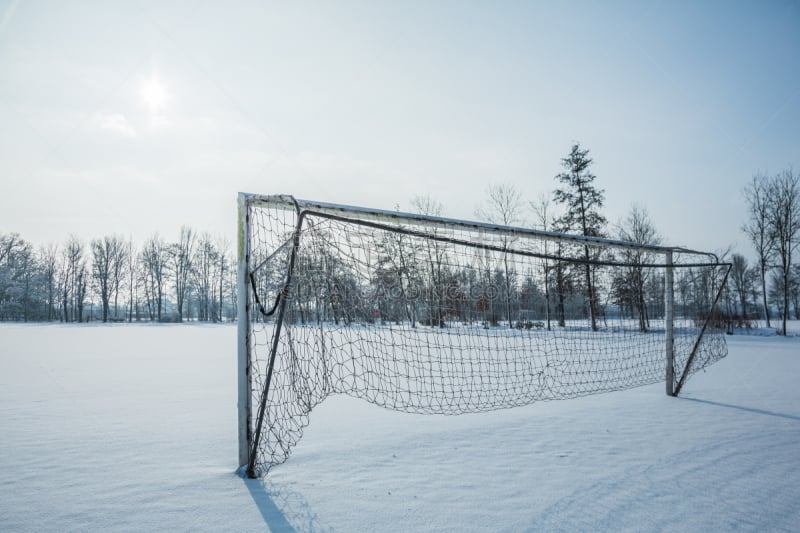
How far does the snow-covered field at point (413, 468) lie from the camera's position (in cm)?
219

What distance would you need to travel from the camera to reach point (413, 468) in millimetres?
2881

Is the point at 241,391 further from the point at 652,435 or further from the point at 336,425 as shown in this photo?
the point at 652,435

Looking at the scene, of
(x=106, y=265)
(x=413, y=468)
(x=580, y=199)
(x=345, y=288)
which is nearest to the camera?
(x=413, y=468)

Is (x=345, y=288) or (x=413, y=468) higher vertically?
(x=345, y=288)

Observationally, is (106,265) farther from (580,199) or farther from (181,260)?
(580,199)

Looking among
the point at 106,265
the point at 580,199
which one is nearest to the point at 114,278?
the point at 106,265

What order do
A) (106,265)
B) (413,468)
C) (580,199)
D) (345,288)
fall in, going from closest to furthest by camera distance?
(413,468)
(345,288)
(580,199)
(106,265)

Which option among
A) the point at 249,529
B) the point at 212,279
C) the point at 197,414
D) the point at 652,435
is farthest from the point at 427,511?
the point at 212,279

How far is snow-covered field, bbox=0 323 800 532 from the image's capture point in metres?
2.19

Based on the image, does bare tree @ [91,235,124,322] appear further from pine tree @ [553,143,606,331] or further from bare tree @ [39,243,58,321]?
pine tree @ [553,143,606,331]

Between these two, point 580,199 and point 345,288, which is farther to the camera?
point 580,199

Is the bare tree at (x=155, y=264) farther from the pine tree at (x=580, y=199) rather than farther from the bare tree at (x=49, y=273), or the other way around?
the pine tree at (x=580, y=199)

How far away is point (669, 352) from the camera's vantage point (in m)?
5.25

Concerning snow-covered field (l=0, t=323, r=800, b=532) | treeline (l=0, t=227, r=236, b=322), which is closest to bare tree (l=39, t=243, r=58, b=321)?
treeline (l=0, t=227, r=236, b=322)
